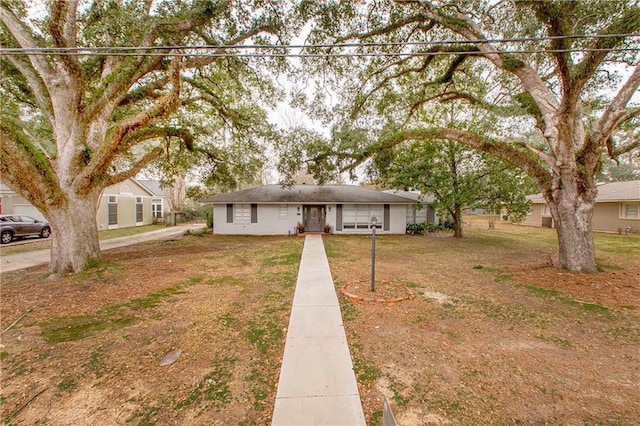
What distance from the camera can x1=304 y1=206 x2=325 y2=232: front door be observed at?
17484mm

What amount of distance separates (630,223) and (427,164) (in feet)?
50.5

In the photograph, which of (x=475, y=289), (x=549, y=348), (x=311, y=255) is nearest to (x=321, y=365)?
(x=549, y=348)

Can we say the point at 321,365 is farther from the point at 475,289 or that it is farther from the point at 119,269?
the point at 119,269

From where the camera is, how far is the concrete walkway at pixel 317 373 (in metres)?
2.55

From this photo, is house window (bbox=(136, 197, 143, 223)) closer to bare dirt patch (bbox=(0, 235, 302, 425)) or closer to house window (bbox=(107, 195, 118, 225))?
house window (bbox=(107, 195, 118, 225))

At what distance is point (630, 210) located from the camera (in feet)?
55.2

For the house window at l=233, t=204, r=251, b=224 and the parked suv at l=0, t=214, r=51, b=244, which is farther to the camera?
the house window at l=233, t=204, r=251, b=224

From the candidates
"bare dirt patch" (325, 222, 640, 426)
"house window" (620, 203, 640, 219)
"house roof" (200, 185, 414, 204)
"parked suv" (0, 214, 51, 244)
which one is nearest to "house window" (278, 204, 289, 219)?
"house roof" (200, 185, 414, 204)

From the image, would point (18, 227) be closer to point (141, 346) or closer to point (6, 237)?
point (6, 237)

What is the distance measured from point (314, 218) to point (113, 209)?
1474 cm

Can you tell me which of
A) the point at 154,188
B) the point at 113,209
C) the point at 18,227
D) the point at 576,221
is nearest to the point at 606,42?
the point at 576,221

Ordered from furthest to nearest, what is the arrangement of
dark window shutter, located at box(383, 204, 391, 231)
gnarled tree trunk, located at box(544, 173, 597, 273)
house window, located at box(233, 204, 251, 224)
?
dark window shutter, located at box(383, 204, 391, 231) < house window, located at box(233, 204, 251, 224) < gnarled tree trunk, located at box(544, 173, 597, 273)

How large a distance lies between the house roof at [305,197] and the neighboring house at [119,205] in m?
7.77

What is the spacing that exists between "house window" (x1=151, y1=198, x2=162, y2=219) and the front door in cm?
1571
